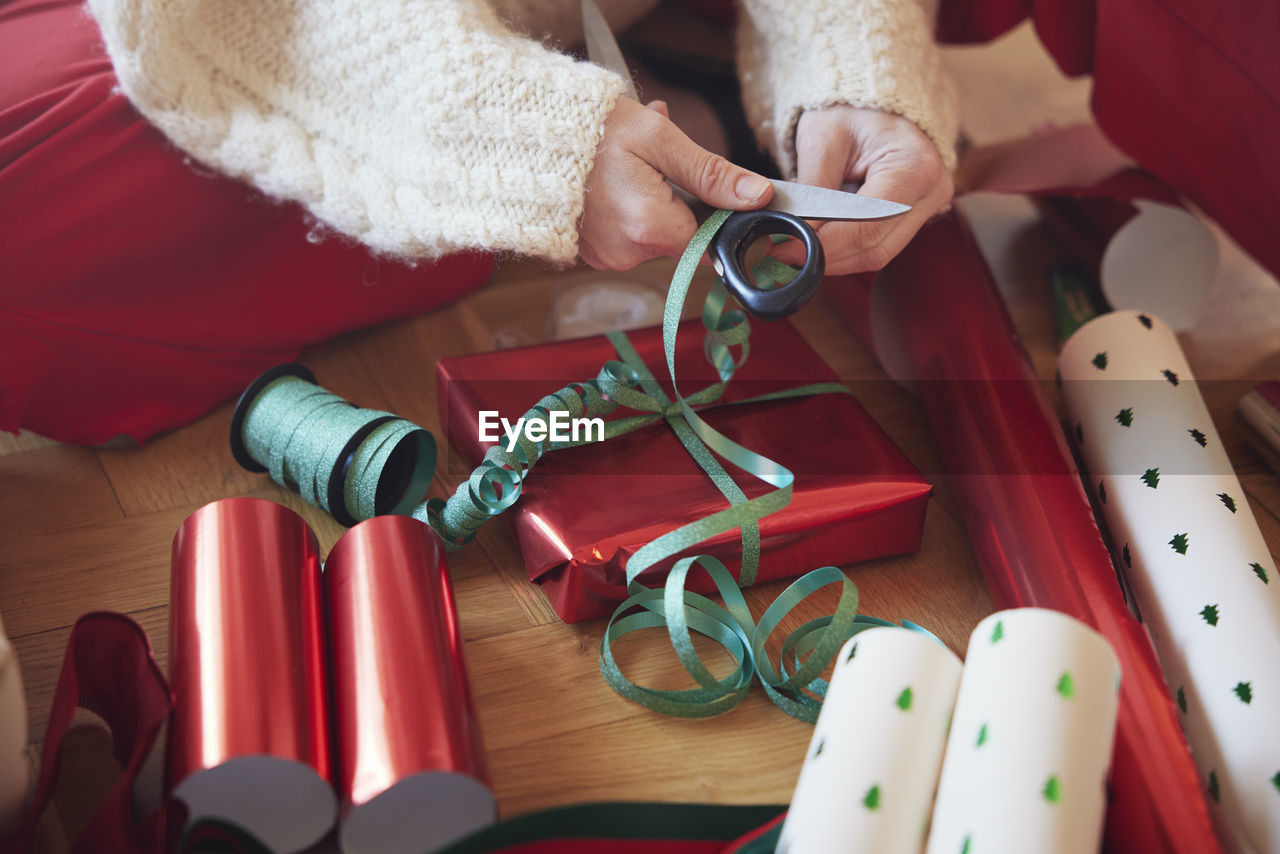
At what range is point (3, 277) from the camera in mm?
677

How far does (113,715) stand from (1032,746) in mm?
473

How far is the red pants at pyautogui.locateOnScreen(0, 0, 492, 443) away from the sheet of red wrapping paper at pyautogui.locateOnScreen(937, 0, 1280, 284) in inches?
25.1

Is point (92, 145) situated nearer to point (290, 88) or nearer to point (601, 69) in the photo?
point (290, 88)

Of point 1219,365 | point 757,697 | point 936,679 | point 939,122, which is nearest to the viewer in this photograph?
point 936,679

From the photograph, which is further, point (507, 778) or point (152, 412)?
point (152, 412)

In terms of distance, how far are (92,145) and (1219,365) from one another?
3.05 ft

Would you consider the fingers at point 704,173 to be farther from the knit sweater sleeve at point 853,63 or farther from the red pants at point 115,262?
the red pants at point 115,262

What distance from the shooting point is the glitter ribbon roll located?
0.66 metres

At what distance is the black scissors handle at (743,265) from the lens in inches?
22.0

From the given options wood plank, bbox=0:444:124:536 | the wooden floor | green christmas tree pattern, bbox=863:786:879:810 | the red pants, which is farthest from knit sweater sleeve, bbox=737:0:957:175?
wood plank, bbox=0:444:124:536

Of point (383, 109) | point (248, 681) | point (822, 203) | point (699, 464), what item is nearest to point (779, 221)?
point (822, 203)

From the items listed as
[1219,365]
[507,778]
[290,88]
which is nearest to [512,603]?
[507,778]

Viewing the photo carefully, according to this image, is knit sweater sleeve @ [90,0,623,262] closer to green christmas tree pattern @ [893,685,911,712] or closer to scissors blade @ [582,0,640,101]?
scissors blade @ [582,0,640,101]

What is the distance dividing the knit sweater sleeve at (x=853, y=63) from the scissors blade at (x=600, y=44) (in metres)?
0.13
